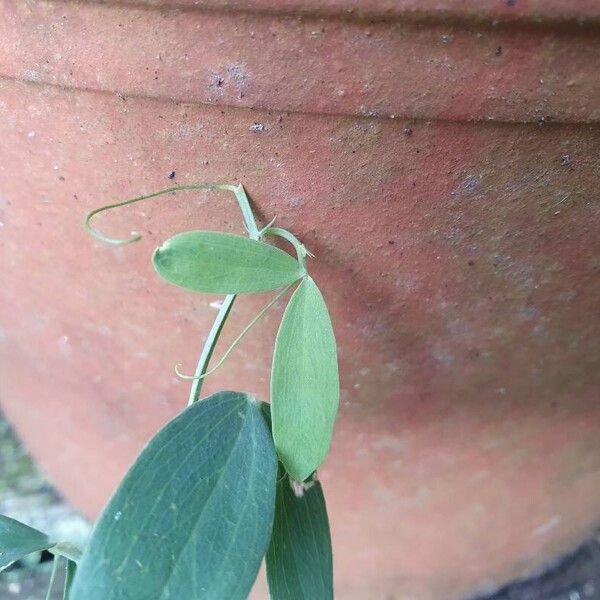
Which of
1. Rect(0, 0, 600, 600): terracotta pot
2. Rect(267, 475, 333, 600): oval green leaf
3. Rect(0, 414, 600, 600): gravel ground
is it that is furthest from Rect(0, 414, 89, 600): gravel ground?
Rect(267, 475, 333, 600): oval green leaf

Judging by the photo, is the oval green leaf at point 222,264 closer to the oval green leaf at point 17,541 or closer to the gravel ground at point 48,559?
the oval green leaf at point 17,541

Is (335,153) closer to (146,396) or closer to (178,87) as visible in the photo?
(178,87)

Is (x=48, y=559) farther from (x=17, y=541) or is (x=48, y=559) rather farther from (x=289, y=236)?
(x=289, y=236)

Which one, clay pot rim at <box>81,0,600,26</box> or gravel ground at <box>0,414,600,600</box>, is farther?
gravel ground at <box>0,414,600,600</box>

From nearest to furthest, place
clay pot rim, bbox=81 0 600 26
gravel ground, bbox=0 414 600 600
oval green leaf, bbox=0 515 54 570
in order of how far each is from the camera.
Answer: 1. clay pot rim, bbox=81 0 600 26
2. oval green leaf, bbox=0 515 54 570
3. gravel ground, bbox=0 414 600 600

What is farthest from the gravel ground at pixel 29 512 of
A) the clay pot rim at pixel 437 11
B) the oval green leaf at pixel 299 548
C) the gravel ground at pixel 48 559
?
the clay pot rim at pixel 437 11

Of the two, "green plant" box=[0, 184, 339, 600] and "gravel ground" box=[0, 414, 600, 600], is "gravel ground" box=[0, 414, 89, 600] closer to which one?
"gravel ground" box=[0, 414, 600, 600]

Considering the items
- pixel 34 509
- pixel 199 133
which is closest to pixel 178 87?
pixel 199 133
